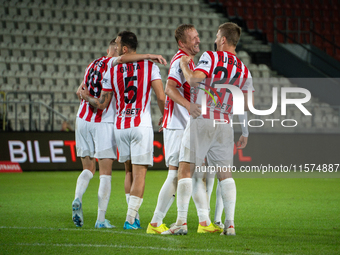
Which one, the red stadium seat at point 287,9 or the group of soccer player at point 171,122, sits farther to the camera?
the red stadium seat at point 287,9

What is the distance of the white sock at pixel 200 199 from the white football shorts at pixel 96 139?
97cm

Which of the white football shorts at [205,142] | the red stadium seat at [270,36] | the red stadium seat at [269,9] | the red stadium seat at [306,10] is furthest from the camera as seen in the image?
the red stadium seat at [306,10]

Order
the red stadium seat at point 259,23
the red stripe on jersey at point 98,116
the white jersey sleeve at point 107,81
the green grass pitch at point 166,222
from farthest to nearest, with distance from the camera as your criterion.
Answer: the red stadium seat at point 259,23, the red stripe on jersey at point 98,116, the white jersey sleeve at point 107,81, the green grass pitch at point 166,222

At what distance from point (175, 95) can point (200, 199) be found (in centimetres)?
101

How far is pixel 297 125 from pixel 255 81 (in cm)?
274

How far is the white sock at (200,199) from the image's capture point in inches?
188

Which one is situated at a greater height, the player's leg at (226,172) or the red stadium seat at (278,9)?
the red stadium seat at (278,9)

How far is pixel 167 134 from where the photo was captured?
192 inches

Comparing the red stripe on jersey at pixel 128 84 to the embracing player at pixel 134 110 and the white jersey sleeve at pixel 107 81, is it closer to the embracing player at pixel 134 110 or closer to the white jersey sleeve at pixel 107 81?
the embracing player at pixel 134 110

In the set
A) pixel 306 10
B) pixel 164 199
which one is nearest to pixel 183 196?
pixel 164 199

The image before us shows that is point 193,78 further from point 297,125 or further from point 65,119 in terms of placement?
point 297,125

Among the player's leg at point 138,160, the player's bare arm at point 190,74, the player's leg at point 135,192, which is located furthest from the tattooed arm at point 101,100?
the player's bare arm at point 190,74

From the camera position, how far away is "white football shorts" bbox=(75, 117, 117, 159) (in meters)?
5.31

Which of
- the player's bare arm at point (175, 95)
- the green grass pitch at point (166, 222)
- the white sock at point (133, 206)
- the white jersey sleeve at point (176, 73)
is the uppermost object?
the white jersey sleeve at point (176, 73)
